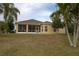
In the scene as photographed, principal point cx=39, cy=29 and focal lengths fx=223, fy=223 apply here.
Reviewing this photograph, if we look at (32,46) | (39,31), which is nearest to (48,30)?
(39,31)

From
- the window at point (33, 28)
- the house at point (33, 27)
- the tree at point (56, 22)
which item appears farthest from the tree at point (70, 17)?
the window at point (33, 28)

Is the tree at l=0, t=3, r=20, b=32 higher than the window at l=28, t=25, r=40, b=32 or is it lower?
higher

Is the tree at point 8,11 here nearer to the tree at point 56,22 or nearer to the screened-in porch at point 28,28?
the screened-in porch at point 28,28

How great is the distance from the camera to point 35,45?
349 cm

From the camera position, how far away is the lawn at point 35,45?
135 inches

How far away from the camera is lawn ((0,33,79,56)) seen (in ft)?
11.2

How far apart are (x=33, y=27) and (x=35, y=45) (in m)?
0.28

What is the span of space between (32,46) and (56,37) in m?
0.40

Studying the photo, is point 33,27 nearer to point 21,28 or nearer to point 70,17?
point 21,28

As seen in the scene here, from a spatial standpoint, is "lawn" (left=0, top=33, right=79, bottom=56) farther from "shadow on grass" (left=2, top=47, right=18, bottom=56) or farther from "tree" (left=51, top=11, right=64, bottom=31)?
"tree" (left=51, top=11, right=64, bottom=31)

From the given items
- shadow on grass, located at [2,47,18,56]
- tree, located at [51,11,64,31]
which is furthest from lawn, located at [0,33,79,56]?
tree, located at [51,11,64,31]

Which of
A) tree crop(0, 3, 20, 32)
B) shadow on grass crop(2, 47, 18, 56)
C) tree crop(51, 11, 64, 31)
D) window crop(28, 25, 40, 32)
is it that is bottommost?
shadow on grass crop(2, 47, 18, 56)

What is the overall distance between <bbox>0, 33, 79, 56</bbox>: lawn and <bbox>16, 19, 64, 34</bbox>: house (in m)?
0.06

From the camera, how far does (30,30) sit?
3.48 m
